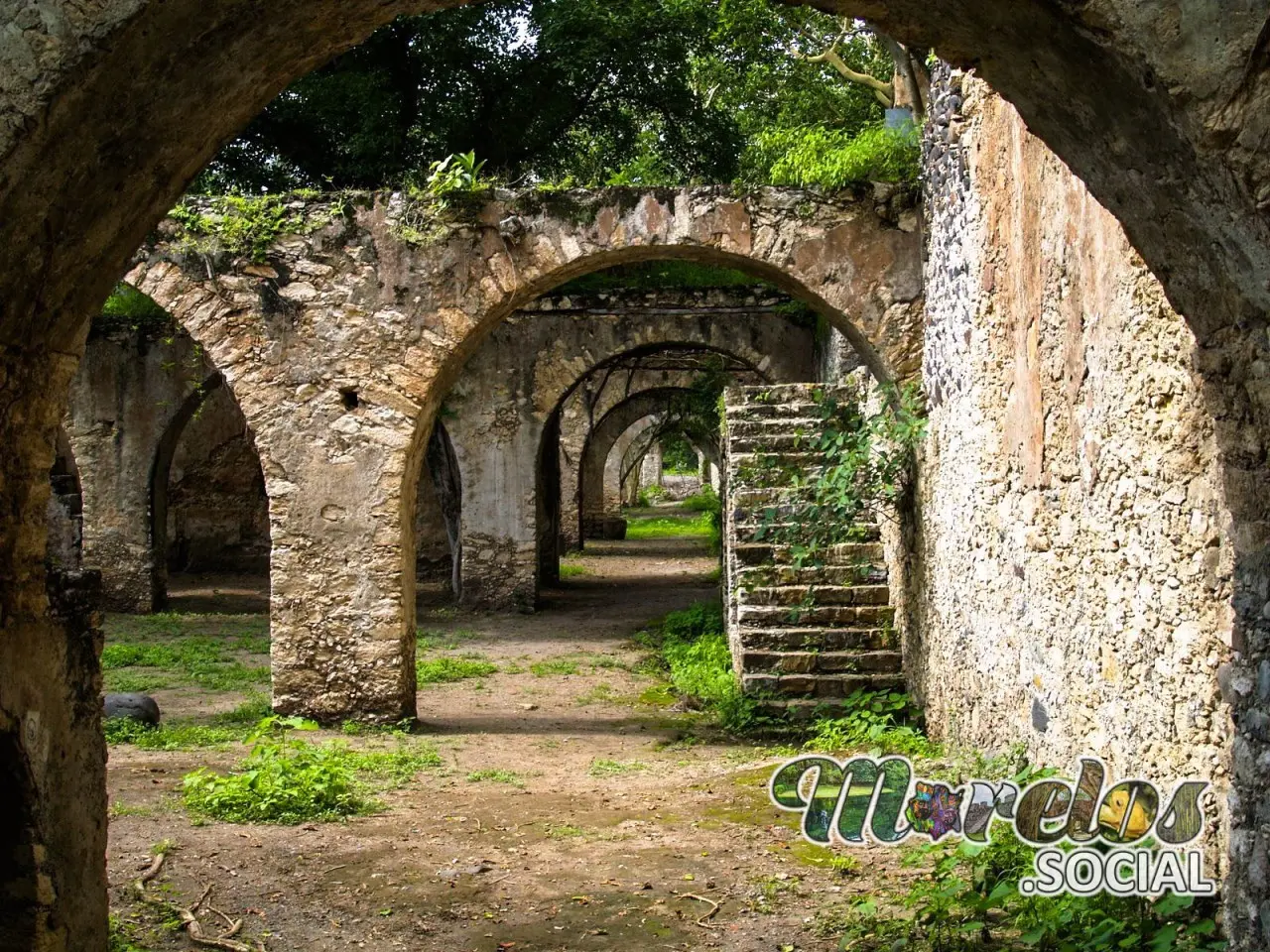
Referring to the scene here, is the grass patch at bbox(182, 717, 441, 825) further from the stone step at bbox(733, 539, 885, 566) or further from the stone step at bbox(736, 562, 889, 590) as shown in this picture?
the stone step at bbox(733, 539, 885, 566)

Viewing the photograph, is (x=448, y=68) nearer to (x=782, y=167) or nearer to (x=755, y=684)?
(x=782, y=167)

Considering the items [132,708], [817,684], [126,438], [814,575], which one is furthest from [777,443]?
[126,438]

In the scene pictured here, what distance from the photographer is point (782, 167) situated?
37.7 feet

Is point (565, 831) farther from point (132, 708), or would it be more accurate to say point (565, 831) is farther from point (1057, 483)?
point (132, 708)

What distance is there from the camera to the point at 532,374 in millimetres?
14414

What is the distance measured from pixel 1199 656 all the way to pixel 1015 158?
2469mm

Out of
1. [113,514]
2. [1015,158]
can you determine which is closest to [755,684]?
[1015,158]

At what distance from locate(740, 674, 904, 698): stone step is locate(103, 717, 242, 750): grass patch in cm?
323

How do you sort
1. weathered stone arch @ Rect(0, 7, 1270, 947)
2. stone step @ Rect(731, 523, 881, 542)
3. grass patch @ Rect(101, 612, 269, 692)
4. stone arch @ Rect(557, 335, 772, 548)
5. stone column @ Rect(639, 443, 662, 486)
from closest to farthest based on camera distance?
weathered stone arch @ Rect(0, 7, 1270, 947) → stone step @ Rect(731, 523, 881, 542) → grass patch @ Rect(101, 612, 269, 692) → stone arch @ Rect(557, 335, 772, 548) → stone column @ Rect(639, 443, 662, 486)

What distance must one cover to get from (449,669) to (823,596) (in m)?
3.40

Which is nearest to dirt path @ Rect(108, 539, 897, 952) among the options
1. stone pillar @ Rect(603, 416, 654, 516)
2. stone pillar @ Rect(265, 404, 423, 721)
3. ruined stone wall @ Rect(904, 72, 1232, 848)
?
stone pillar @ Rect(265, 404, 423, 721)

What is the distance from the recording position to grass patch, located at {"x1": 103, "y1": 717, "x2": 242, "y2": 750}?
7.10m

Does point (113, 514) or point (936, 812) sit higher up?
point (113, 514)

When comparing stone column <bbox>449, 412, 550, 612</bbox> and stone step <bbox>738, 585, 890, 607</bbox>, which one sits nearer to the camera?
stone step <bbox>738, 585, 890, 607</bbox>
